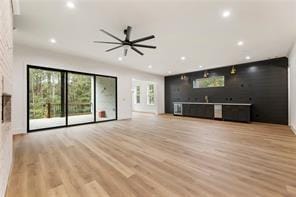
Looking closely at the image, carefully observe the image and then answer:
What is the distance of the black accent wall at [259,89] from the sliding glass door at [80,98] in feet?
21.0

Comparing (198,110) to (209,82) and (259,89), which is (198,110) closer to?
(209,82)

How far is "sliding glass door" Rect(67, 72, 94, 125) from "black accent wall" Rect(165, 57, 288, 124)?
640 centimetres

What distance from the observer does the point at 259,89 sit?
7004mm

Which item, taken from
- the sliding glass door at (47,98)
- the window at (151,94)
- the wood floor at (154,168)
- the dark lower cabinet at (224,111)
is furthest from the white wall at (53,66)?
the dark lower cabinet at (224,111)

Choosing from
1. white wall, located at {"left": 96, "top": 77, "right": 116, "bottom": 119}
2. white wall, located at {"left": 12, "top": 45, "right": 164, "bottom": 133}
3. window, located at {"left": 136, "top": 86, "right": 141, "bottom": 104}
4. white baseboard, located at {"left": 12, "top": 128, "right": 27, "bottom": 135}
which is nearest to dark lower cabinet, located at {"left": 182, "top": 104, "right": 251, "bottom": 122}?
white wall, located at {"left": 12, "top": 45, "right": 164, "bottom": 133}

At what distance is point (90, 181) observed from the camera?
2113 mm

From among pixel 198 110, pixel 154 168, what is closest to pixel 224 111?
pixel 198 110

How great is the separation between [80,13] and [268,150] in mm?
4980

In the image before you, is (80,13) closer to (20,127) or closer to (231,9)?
(231,9)

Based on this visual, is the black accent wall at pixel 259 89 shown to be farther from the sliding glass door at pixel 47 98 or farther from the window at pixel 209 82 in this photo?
the sliding glass door at pixel 47 98

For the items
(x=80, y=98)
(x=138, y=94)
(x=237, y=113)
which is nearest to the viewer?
(x=80, y=98)

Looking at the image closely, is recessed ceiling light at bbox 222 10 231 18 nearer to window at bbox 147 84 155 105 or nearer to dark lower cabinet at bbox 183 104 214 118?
dark lower cabinet at bbox 183 104 214 118

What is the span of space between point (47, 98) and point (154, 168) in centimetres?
559

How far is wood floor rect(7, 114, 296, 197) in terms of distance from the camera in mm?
1904
